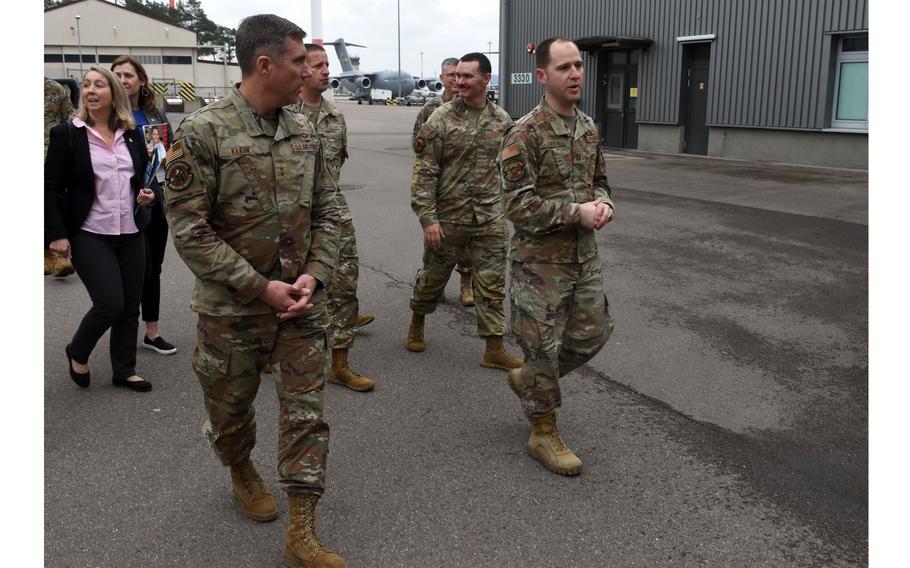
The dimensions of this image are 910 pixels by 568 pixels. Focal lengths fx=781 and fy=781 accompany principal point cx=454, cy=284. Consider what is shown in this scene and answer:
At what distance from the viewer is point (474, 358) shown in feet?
17.9

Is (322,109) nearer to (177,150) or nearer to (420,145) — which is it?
(420,145)

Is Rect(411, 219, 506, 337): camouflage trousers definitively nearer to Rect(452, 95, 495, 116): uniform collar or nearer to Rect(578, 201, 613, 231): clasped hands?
Rect(452, 95, 495, 116): uniform collar

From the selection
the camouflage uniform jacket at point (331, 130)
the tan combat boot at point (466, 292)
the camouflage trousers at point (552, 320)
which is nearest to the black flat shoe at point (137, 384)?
the camouflage uniform jacket at point (331, 130)

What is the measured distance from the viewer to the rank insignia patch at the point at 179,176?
2768 mm

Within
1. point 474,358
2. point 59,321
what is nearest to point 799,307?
point 474,358

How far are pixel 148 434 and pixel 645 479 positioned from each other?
8.48 feet

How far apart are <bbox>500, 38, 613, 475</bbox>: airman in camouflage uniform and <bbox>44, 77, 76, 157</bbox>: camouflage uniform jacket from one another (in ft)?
18.6

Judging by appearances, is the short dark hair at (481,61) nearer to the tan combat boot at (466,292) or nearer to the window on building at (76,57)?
the tan combat boot at (466,292)

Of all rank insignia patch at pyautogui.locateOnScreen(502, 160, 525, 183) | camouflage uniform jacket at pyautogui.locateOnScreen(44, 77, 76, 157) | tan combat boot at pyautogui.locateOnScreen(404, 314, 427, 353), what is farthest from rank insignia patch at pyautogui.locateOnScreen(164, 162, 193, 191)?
camouflage uniform jacket at pyautogui.locateOnScreen(44, 77, 76, 157)

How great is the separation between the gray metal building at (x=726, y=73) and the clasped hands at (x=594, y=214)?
14.8 m

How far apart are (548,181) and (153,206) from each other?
9.06 ft

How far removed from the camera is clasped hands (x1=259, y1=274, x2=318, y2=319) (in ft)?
9.34

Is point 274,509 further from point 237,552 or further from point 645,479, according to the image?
point 645,479

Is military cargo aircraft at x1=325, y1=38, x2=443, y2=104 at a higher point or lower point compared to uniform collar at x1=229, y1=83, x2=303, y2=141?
higher
